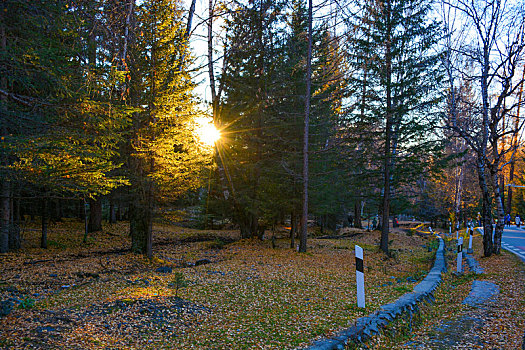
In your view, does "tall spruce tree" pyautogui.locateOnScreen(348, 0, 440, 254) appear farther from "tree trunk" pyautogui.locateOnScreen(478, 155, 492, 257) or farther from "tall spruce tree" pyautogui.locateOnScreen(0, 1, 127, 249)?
"tall spruce tree" pyautogui.locateOnScreen(0, 1, 127, 249)

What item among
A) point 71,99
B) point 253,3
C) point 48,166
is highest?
point 253,3

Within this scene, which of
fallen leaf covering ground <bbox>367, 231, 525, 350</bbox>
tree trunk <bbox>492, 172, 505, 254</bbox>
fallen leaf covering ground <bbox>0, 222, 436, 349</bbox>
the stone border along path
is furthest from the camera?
tree trunk <bbox>492, 172, 505, 254</bbox>

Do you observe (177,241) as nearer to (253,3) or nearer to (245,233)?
(245,233)

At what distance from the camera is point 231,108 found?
18828 millimetres

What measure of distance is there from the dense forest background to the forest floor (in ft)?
6.86

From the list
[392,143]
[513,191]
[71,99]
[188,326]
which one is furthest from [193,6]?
[513,191]

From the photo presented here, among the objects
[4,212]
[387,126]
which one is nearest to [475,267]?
[387,126]

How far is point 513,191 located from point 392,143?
146 feet

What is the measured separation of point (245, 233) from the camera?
1975 centimetres

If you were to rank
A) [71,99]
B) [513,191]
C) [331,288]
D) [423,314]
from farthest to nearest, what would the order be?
[513,191]
[331,288]
[71,99]
[423,314]

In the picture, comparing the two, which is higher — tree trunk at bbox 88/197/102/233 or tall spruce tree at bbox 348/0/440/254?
tall spruce tree at bbox 348/0/440/254

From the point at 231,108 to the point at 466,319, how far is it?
50.4ft

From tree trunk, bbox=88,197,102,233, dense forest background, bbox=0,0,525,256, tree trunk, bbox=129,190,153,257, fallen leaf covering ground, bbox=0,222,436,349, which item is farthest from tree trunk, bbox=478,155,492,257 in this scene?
tree trunk, bbox=88,197,102,233

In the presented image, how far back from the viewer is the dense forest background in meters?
6.93
